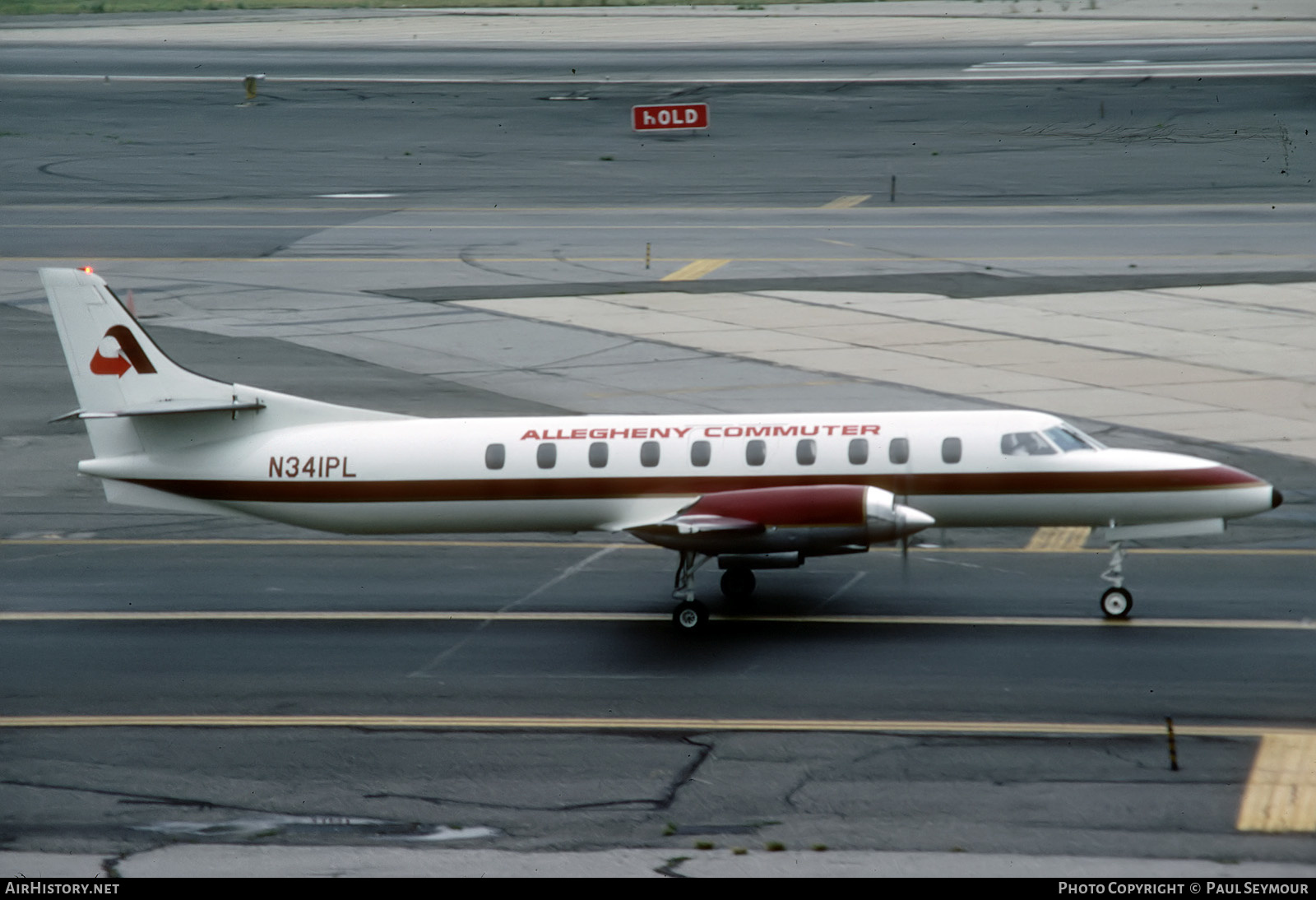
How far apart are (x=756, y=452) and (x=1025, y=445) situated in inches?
151

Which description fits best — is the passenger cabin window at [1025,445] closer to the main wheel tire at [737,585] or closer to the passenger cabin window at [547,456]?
the main wheel tire at [737,585]

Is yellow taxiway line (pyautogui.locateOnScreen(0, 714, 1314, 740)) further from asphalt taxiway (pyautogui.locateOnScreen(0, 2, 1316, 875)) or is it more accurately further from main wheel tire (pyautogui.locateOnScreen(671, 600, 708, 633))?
main wheel tire (pyautogui.locateOnScreen(671, 600, 708, 633))

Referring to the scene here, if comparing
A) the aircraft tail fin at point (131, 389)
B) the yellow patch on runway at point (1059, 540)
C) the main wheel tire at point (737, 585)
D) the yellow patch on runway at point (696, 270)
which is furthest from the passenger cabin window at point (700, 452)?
the yellow patch on runway at point (696, 270)

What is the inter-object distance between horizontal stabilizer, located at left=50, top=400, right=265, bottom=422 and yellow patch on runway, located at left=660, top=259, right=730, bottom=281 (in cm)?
2554

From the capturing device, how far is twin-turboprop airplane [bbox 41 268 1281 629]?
21.7 meters

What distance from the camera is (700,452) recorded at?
22281 mm

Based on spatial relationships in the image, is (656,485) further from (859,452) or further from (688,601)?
(859,452)

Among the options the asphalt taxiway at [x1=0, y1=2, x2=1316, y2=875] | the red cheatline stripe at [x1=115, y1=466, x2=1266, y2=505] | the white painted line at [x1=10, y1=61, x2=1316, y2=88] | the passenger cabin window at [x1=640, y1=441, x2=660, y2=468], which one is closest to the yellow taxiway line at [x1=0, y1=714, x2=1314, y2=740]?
the asphalt taxiway at [x1=0, y1=2, x2=1316, y2=875]

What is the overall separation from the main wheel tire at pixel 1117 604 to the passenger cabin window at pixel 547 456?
8.03 metres

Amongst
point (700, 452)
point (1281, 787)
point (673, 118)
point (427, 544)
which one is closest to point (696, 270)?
point (427, 544)

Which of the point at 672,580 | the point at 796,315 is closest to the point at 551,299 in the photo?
the point at 796,315

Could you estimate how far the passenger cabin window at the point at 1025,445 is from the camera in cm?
2205

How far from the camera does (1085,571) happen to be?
24000 mm

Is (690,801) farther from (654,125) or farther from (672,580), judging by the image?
(654,125)
